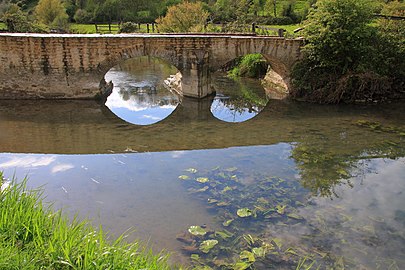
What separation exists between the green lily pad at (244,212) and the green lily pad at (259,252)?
1080mm

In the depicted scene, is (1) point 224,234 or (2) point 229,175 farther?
(2) point 229,175

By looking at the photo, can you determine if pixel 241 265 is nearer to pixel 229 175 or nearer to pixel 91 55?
pixel 229 175

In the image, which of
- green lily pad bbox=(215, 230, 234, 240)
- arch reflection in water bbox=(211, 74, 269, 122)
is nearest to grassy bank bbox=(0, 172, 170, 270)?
green lily pad bbox=(215, 230, 234, 240)

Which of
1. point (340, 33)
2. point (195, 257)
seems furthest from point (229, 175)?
point (340, 33)

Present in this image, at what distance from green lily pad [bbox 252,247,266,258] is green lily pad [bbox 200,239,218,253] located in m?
0.67

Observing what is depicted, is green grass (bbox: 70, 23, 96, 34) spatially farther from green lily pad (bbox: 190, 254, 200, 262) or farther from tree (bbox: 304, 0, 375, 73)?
green lily pad (bbox: 190, 254, 200, 262)

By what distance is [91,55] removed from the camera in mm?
16000

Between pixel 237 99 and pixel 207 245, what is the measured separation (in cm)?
1166

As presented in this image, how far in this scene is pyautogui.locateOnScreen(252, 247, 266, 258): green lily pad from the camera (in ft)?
21.5

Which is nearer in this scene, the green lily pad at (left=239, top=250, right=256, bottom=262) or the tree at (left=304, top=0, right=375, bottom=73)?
the green lily pad at (left=239, top=250, right=256, bottom=262)

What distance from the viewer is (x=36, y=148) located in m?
11.3

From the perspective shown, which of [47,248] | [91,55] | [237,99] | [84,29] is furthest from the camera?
[84,29]

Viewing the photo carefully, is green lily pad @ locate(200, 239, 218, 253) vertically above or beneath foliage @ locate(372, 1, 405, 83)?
beneath

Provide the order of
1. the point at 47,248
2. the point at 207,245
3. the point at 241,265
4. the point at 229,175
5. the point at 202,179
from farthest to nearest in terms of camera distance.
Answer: the point at 229,175 < the point at 202,179 < the point at 207,245 < the point at 241,265 < the point at 47,248
